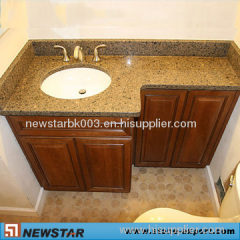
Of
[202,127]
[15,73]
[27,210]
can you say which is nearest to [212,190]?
[202,127]

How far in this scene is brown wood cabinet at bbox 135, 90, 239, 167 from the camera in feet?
4.42

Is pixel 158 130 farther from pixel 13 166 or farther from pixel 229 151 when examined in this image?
pixel 13 166

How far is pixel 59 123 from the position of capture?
46.5 inches

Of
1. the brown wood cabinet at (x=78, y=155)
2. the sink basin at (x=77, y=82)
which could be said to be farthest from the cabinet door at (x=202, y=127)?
the sink basin at (x=77, y=82)

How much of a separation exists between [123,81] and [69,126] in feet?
1.37

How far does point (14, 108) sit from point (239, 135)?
1353 mm

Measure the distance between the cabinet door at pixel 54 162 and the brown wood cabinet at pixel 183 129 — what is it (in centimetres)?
53

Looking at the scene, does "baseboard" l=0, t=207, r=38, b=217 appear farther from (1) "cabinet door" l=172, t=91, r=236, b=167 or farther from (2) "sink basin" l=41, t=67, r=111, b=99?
(1) "cabinet door" l=172, t=91, r=236, b=167

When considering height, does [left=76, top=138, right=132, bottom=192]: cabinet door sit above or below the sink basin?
below

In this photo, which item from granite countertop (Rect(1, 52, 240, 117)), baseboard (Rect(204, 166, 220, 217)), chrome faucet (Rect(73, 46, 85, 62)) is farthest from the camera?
baseboard (Rect(204, 166, 220, 217))

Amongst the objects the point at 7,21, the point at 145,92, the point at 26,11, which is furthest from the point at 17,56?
the point at 145,92

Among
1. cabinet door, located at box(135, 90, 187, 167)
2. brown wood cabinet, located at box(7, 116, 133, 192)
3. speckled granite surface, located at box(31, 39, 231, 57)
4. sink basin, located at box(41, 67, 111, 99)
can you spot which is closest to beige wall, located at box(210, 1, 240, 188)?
speckled granite surface, located at box(31, 39, 231, 57)

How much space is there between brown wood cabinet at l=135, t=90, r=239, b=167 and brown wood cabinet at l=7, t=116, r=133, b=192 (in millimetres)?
298

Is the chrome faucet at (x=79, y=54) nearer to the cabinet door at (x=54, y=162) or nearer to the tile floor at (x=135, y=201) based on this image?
the cabinet door at (x=54, y=162)
